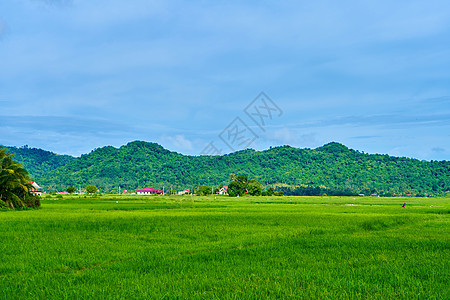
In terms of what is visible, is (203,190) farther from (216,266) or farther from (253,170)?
(216,266)

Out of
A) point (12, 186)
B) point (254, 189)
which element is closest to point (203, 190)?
point (254, 189)

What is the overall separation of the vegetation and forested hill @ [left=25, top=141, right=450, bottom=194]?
101413 millimetres

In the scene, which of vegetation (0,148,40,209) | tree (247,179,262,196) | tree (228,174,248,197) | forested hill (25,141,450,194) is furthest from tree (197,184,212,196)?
vegetation (0,148,40,209)

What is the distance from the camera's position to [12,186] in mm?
31078

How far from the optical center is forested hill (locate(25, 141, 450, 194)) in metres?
138

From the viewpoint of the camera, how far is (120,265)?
9.20 metres

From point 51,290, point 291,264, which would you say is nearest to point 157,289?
point 51,290

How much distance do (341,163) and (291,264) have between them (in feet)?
570

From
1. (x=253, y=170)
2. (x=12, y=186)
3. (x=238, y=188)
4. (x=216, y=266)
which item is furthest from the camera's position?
(x=253, y=170)

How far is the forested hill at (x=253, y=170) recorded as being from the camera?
138 meters

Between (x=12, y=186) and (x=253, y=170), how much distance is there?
14044 cm

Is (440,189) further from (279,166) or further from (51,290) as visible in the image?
(51,290)

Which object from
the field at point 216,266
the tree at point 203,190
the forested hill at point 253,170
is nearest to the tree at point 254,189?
the tree at point 203,190

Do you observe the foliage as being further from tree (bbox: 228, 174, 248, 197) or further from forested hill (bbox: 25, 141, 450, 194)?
forested hill (bbox: 25, 141, 450, 194)
